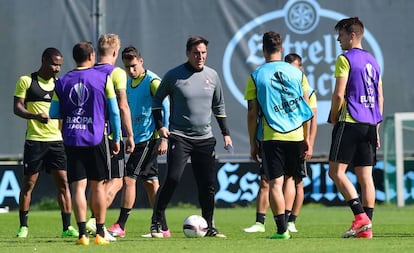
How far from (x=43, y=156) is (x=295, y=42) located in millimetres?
8970

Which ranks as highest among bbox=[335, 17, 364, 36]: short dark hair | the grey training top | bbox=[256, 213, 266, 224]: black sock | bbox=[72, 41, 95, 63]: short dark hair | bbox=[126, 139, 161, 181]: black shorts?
bbox=[335, 17, 364, 36]: short dark hair

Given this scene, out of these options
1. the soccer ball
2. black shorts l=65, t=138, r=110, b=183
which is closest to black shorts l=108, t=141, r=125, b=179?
the soccer ball

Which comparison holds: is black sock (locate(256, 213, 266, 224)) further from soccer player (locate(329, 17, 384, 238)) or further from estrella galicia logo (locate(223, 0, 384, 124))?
estrella galicia logo (locate(223, 0, 384, 124))

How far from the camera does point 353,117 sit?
11891 mm

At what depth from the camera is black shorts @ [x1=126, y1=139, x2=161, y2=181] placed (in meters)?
13.4

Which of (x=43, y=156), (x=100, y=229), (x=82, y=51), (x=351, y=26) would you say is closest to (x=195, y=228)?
(x=100, y=229)

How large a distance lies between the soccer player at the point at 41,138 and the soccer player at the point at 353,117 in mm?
3330

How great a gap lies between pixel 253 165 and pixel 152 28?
3.27 metres

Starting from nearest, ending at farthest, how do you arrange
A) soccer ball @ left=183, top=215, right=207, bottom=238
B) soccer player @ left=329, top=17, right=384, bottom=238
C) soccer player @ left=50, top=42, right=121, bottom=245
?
soccer player @ left=50, top=42, right=121, bottom=245 → soccer player @ left=329, top=17, right=384, bottom=238 → soccer ball @ left=183, top=215, right=207, bottom=238

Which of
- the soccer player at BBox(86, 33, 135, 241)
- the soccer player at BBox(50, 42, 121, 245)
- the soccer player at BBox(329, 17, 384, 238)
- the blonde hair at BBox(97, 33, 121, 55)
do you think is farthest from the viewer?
the blonde hair at BBox(97, 33, 121, 55)

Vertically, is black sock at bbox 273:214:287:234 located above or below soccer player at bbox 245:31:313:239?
below

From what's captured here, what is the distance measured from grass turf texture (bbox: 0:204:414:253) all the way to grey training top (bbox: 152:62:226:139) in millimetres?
1181

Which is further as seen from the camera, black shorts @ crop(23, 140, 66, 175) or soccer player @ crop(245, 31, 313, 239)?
black shorts @ crop(23, 140, 66, 175)

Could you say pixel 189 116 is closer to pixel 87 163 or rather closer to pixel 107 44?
pixel 107 44
